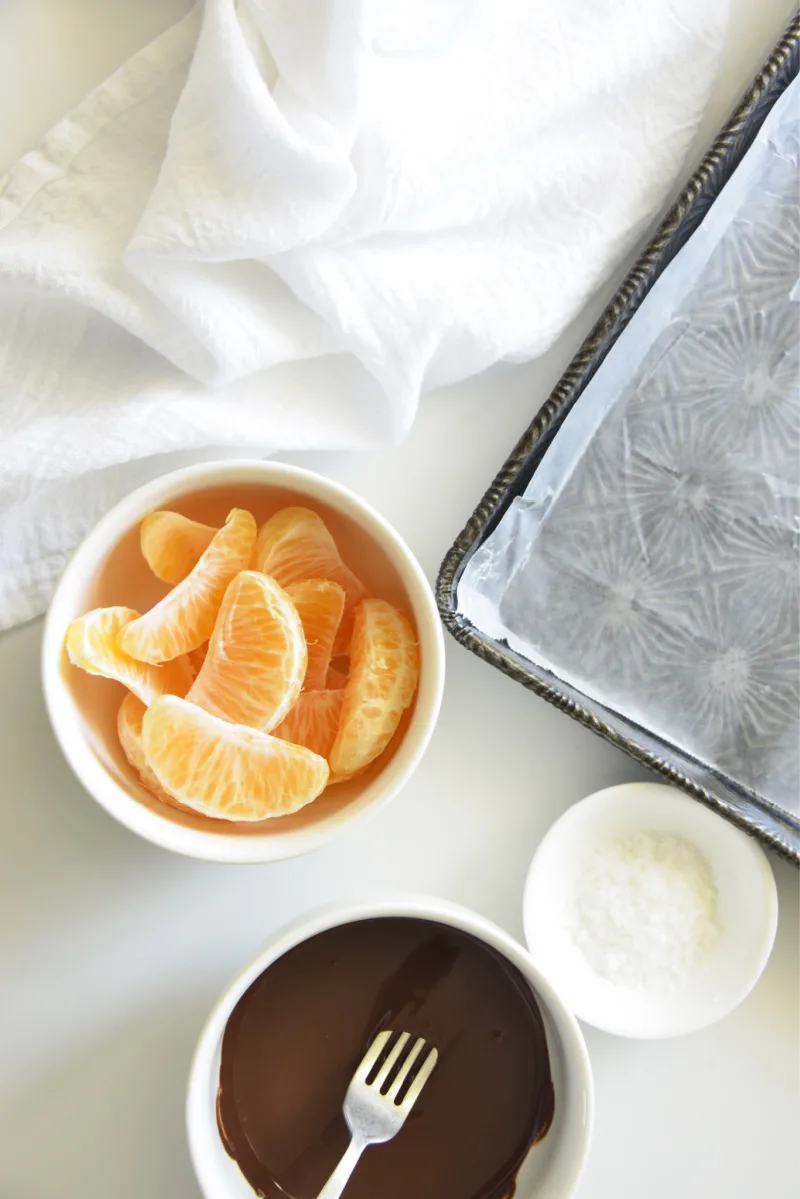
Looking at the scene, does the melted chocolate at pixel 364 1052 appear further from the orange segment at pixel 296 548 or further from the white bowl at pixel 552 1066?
the orange segment at pixel 296 548

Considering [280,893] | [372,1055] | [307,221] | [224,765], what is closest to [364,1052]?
[372,1055]

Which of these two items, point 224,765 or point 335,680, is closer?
point 224,765

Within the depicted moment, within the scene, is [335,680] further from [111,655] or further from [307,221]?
[307,221]

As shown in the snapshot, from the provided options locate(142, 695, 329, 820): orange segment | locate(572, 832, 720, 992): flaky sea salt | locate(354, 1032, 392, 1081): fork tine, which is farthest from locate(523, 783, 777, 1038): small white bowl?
locate(142, 695, 329, 820): orange segment

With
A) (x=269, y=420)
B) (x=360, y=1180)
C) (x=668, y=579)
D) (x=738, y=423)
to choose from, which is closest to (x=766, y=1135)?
(x=360, y=1180)

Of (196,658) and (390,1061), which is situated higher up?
(196,658)

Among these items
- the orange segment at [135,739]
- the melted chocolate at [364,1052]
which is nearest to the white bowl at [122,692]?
the orange segment at [135,739]

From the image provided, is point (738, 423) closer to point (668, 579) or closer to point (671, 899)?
point (668, 579)
